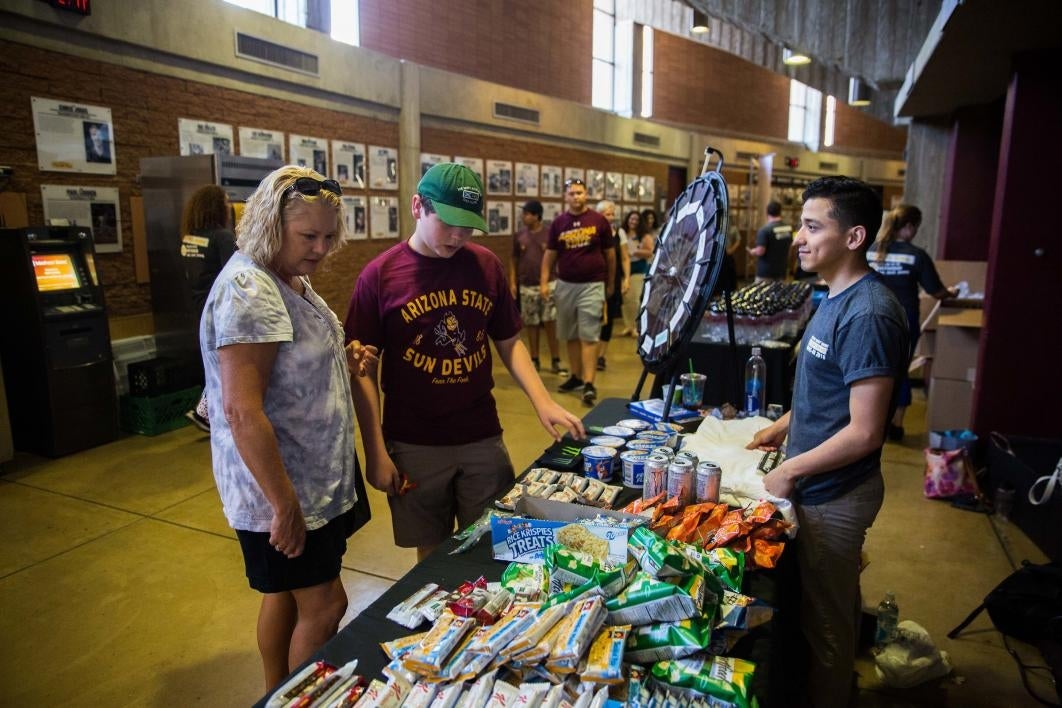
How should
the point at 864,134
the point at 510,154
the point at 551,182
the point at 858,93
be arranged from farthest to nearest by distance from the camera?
the point at 864,134 → the point at 551,182 → the point at 510,154 → the point at 858,93

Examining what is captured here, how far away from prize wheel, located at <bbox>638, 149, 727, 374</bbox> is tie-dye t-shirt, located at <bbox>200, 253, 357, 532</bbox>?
1305 mm

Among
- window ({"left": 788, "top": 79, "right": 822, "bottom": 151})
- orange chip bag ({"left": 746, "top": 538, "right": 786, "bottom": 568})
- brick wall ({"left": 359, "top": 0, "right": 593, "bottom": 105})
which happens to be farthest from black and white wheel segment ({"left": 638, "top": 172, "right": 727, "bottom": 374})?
window ({"left": 788, "top": 79, "right": 822, "bottom": 151})

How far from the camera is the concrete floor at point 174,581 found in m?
2.46

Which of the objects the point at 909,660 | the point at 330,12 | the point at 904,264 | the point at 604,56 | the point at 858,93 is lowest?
the point at 909,660

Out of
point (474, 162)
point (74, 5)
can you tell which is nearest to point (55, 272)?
point (74, 5)

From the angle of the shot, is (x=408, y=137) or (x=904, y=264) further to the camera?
(x=408, y=137)

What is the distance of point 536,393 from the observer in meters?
2.35

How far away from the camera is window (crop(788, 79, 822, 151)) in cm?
1808

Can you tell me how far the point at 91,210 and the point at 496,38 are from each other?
6437 millimetres

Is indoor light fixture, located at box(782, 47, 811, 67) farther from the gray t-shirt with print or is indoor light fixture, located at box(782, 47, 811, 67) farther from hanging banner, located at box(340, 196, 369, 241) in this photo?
the gray t-shirt with print

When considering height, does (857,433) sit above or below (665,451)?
above

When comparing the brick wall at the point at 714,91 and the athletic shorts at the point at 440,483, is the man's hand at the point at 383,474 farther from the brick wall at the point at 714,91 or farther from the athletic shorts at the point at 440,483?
the brick wall at the point at 714,91

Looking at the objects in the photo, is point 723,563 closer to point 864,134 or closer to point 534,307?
point 534,307

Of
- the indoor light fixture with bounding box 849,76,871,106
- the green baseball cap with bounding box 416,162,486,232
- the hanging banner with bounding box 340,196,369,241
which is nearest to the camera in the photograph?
the green baseball cap with bounding box 416,162,486,232
